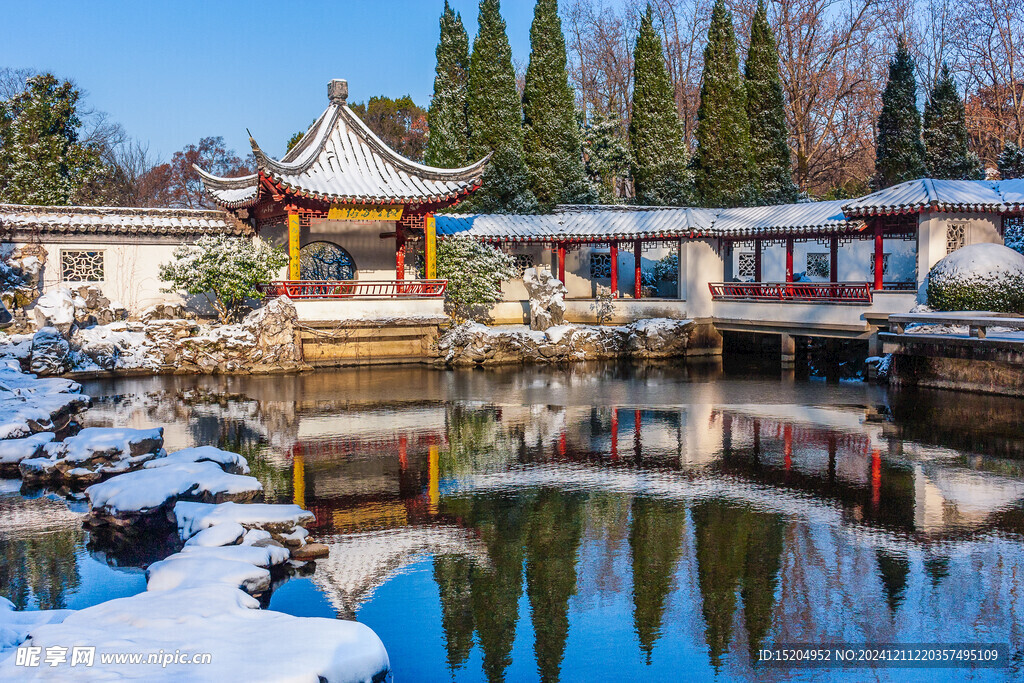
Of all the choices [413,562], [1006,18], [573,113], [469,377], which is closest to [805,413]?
[469,377]

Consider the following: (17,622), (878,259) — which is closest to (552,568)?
(17,622)

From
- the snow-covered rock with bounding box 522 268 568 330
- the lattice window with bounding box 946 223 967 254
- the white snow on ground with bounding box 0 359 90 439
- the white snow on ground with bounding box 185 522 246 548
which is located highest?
the lattice window with bounding box 946 223 967 254

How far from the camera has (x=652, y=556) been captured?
7.36 m

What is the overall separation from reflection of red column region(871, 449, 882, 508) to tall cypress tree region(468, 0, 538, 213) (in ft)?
55.3

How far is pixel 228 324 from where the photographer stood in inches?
785

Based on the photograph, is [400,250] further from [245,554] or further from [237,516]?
[245,554]

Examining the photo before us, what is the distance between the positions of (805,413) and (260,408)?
28.6ft

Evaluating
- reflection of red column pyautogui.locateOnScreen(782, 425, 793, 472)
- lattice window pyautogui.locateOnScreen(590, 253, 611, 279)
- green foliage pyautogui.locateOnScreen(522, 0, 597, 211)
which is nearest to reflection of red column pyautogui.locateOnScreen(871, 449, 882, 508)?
reflection of red column pyautogui.locateOnScreen(782, 425, 793, 472)

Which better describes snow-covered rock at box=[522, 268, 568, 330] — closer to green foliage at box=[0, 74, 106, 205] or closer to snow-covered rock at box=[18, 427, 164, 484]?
snow-covered rock at box=[18, 427, 164, 484]

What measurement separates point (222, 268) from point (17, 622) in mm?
15269

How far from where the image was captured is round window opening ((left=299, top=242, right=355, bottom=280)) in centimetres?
2288

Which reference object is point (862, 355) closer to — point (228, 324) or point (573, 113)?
point (573, 113)

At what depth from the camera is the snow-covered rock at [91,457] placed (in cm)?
1012

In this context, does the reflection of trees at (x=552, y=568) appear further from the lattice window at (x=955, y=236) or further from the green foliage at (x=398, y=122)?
the green foliage at (x=398, y=122)
